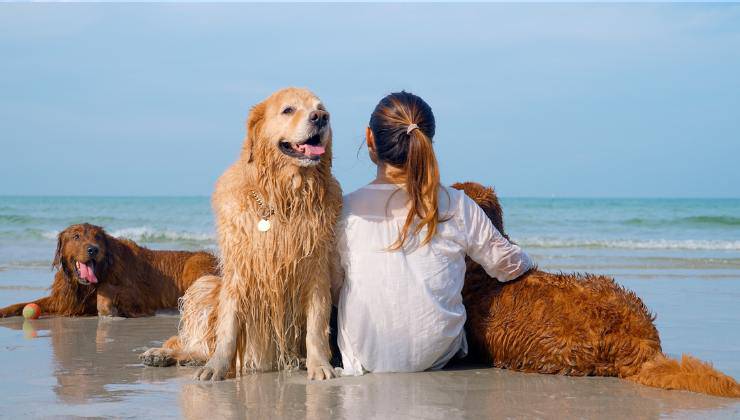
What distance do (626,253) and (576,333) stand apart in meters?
12.3

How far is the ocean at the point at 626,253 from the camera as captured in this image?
6.65 metres

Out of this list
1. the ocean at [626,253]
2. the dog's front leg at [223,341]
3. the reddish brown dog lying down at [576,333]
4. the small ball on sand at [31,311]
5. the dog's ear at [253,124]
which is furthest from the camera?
the small ball on sand at [31,311]

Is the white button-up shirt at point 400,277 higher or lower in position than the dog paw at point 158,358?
higher

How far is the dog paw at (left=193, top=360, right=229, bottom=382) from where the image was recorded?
4539 millimetres

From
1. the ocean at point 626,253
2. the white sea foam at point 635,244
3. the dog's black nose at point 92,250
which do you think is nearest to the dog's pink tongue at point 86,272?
the dog's black nose at point 92,250

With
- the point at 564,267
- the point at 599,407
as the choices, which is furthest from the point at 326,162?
the point at 564,267

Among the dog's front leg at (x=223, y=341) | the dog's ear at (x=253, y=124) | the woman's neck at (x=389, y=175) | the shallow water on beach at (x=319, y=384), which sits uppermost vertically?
the dog's ear at (x=253, y=124)

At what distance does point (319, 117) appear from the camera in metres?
4.48

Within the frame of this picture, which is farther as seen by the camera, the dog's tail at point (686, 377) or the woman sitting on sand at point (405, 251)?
the woman sitting on sand at point (405, 251)

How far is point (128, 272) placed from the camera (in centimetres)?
824

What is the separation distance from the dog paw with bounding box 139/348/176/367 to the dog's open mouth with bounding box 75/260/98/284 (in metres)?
3.07

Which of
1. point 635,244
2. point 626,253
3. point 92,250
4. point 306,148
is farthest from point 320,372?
point 635,244

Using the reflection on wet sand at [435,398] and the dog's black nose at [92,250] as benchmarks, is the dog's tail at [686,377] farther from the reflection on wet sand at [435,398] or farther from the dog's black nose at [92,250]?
the dog's black nose at [92,250]

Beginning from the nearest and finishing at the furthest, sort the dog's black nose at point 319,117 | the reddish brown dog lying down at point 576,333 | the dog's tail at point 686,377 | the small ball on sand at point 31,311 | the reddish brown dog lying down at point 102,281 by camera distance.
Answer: the dog's tail at point 686,377, the reddish brown dog lying down at point 576,333, the dog's black nose at point 319,117, the small ball on sand at point 31,311, the reddish brown dog lying down at point 102,281
